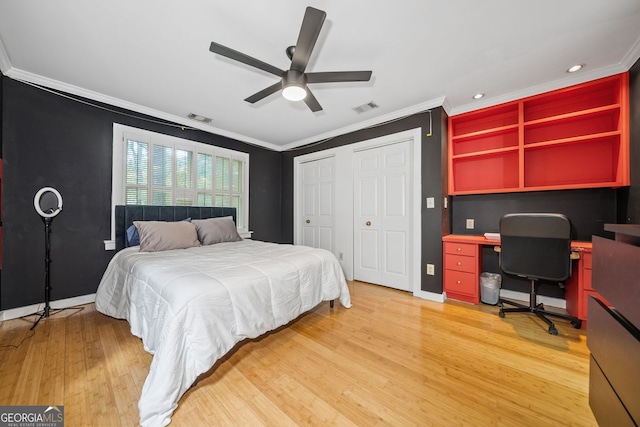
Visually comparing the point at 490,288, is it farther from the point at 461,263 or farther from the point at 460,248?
the point at 460,248

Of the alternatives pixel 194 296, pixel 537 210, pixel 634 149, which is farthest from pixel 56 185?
pixel 634 149

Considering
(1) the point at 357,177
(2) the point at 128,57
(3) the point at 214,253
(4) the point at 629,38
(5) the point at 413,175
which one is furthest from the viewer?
(1) the point at 357,177

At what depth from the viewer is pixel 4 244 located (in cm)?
229

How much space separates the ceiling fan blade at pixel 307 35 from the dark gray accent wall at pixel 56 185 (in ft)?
8.59

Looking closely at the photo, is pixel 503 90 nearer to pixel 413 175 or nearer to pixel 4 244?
pixel 413 175

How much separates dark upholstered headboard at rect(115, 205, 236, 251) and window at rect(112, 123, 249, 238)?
0.11 meters

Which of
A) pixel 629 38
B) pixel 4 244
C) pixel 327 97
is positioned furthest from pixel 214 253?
pixel 629 38

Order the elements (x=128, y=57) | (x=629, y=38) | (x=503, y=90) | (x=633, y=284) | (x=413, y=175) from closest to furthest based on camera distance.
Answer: (x=633, y=284), (x=629, y=38), (x=128, y=57), (x=503, y=90), (x=413, y=175)

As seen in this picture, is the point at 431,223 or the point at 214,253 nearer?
the point at 214,253

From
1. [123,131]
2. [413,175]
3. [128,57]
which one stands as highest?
[128,57]

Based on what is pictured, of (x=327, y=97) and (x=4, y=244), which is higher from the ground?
(x=327, y=97)

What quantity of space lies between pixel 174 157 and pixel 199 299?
9.12ft

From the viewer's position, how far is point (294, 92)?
1943 millimetres

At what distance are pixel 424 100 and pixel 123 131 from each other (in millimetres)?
3876
